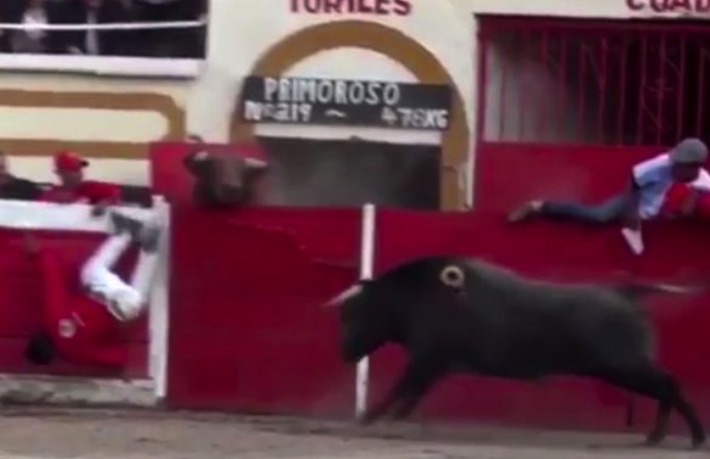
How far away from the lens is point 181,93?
1752cm

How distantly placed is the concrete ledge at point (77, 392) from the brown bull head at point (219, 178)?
1.20 metres

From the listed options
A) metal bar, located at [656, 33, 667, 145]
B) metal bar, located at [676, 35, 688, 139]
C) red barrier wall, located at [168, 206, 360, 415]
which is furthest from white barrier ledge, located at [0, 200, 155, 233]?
metal bar, located at [676, 35, 688, 139]

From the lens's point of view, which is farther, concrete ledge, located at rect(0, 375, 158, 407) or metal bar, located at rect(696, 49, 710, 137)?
metal bar, located at rect(696, 49, 710, 137)

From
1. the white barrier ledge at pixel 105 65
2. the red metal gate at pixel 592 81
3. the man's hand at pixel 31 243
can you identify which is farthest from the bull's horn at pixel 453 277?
the white barrier ledge at pixel 105 65

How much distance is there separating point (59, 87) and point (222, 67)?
3.76ft

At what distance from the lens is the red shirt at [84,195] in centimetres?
1571

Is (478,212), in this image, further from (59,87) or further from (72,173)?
(59,87)

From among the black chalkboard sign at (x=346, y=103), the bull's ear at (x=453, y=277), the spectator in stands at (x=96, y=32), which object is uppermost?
the spectator in stands at (x=96, y=32)

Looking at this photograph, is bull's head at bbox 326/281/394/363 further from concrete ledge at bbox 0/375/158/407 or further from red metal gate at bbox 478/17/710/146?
red metal gate at bbox 478/17/710/146

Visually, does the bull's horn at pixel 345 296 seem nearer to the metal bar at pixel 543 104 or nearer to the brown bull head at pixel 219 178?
the brown bull head at pixel 219 178

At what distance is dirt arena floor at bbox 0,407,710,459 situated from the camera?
45.1 feet

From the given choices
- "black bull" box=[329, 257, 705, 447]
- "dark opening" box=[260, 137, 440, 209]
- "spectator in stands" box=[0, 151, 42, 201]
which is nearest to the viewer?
"black bull" box=[329, 257, 705, 447]

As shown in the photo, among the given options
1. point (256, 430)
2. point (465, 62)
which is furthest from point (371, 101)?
point (256, 430)

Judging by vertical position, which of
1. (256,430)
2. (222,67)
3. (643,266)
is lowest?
(256,430)
